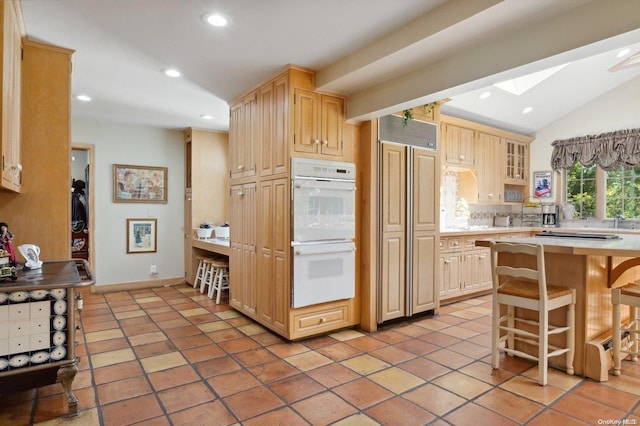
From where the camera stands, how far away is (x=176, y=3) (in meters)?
2.23

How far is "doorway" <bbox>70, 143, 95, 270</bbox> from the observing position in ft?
16.7

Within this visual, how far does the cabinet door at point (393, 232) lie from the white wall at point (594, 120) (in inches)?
136

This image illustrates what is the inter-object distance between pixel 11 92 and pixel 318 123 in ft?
7.24

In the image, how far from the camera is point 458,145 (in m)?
5.29

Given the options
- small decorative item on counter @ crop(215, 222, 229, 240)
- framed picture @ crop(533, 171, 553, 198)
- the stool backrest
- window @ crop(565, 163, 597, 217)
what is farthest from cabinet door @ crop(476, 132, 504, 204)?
small decorative item on counter @ crop(215, 222, 229, 240)

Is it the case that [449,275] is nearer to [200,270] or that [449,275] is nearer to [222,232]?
[222,232]

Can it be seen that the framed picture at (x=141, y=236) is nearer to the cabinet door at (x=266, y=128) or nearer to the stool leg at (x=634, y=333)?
the cabinet door at (x=266, y=128)

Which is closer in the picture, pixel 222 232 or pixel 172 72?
pixel 172 72

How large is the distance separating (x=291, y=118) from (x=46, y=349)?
7.72 feet

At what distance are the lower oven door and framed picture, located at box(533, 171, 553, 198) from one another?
14.9 feet

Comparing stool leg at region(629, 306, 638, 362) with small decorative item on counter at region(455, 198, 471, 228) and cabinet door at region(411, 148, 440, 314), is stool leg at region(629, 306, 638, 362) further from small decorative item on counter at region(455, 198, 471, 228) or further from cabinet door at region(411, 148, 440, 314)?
small decorative item on counter at region(455, 198, 471, 228)

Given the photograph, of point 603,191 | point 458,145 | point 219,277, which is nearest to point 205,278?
point 219,277

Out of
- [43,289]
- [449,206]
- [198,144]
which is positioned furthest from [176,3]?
[449,206]

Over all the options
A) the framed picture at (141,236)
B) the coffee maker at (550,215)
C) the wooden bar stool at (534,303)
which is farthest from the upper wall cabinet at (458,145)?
the framed picture at (141,236)
